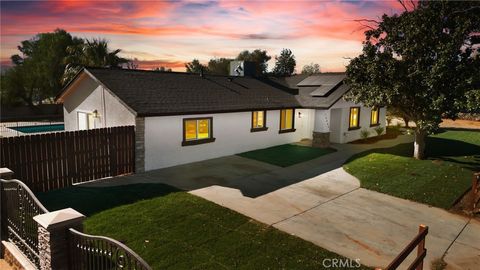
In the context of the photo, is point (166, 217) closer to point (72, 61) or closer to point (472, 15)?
point (472, 15)

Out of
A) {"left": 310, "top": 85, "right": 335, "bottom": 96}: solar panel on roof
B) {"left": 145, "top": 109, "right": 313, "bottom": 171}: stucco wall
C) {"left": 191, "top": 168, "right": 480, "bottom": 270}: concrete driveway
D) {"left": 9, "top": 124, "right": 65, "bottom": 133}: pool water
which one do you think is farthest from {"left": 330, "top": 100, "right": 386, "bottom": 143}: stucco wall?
{"left": 9, "top": 124, "right": 65, "bottom": 133}: pool water

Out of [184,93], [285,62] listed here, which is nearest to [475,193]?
[184,93]

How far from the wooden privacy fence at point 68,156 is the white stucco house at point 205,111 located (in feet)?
2.44

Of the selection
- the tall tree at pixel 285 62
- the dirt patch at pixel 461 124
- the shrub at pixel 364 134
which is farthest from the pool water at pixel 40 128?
the tall tree at pixel 285 62

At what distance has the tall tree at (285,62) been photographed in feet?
268

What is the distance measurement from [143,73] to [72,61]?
69.0 ft

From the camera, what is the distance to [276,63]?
84062 mm

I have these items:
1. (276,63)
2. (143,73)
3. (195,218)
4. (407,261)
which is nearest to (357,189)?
(407,261)

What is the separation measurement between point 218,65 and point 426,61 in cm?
6398

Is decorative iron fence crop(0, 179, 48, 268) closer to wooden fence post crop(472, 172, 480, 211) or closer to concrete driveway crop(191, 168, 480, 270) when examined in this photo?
concrete driveway crop(191, 168, 480, 270)

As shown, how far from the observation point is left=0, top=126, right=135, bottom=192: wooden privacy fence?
11.0 metres

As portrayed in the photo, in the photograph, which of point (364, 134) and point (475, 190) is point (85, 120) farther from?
point (364, 134)

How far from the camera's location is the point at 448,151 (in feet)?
63.1

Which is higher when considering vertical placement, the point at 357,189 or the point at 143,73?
the point at 143,73
